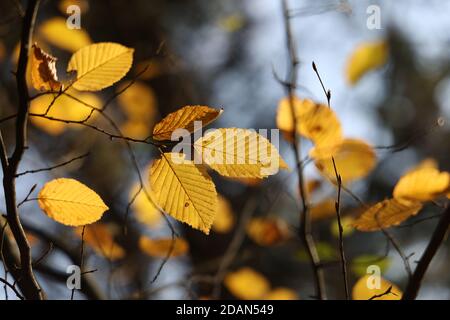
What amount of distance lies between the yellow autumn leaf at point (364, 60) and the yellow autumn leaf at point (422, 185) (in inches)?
39.2

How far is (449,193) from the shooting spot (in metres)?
0.78

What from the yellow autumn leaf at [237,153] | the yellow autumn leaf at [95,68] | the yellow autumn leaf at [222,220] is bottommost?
the yellow autumn leaf at [222,220]

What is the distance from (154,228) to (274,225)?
2.96 feet

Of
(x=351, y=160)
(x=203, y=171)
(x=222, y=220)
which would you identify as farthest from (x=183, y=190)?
(x=222, y=220)

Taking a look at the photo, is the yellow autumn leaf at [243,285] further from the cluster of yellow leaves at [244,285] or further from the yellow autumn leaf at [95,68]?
the yellow autumn leaf at [95,68]

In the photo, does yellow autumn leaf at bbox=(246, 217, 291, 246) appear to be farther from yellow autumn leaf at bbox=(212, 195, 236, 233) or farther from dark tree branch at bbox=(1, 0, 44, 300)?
dark tree branch at bbox=(1, 0, 44, 300)

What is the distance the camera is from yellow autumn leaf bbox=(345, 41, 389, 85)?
187 centimetres

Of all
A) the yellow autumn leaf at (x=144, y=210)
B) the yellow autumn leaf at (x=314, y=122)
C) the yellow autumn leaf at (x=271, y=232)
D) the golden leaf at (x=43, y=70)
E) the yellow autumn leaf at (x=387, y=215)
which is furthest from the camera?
the yellow autumn leaf at (x=144, y=210)

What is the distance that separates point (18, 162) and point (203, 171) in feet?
0.69

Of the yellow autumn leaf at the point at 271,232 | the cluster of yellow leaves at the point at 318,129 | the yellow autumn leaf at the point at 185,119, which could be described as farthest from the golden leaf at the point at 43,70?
the yellow autumn leaf at the point at 271,232

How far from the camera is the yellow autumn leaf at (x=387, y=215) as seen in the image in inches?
31.1

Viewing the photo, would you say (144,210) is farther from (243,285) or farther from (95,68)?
(95,68)

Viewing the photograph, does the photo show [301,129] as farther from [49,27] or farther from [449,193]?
[49,27]
